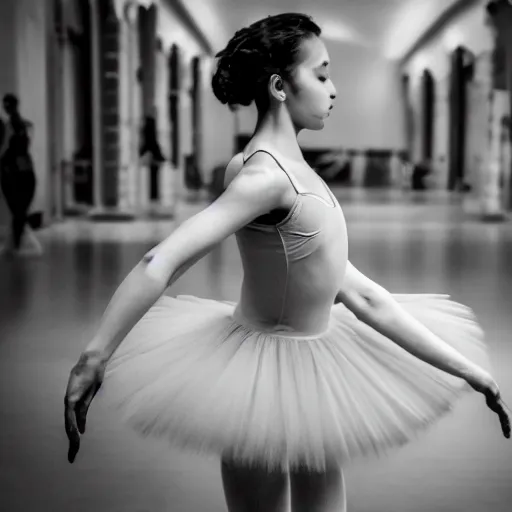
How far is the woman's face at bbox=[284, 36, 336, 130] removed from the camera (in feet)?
3.98

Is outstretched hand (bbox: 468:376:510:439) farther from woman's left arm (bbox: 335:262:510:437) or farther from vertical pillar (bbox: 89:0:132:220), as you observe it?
vertical pillar (bbox: 89:0:132:220)

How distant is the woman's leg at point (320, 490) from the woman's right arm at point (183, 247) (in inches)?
14.2

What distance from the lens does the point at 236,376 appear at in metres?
1.19

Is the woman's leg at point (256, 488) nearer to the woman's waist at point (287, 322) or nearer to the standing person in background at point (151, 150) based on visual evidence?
the woman's waist at point (287, 322)

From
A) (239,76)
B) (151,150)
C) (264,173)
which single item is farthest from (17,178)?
(264,173)

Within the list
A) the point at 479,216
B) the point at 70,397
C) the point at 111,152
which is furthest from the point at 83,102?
the point at 70,397

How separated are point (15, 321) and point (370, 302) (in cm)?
233

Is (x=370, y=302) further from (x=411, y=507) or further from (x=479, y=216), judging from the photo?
(x=479, y=216)

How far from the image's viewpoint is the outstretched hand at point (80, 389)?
104cm

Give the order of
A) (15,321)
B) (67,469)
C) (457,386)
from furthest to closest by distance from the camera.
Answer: (15,321)
(67,469)
(457,386)

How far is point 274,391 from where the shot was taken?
118 centimetres

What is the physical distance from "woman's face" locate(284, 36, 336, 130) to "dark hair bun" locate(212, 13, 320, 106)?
0.05 feet

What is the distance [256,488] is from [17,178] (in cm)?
395

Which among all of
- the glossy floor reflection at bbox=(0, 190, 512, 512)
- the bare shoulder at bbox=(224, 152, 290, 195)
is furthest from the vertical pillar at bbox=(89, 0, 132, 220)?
the bare shoulder at bbox=(224, 152, 290, 195)
